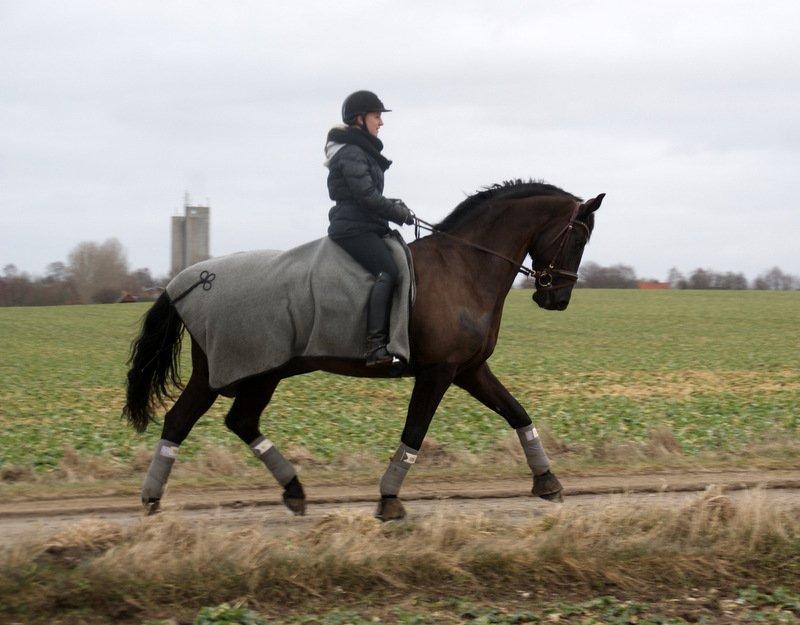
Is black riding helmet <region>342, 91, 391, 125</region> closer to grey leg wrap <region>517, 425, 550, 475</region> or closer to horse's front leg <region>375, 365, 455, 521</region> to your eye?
horse's front leg <region>375, 365, 455, 521</region>

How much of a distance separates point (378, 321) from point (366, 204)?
0.83 metres

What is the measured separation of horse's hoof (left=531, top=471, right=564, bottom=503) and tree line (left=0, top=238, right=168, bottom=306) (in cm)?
5598

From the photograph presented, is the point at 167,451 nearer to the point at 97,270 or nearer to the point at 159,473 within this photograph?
the point at 159,473

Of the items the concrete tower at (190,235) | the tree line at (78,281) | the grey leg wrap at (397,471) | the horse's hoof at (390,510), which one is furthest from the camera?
the tree line at (78,281)

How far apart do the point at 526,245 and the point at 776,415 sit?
30.4 feet

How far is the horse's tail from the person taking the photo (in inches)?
312

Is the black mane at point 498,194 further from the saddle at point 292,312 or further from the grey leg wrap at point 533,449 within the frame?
the grey leg wrap at point 533,449

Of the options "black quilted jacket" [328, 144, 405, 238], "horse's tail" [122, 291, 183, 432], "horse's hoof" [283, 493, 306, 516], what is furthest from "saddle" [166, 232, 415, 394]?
"horse's hoof" [283, 493, 306, 516]

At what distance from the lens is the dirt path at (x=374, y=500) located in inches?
293

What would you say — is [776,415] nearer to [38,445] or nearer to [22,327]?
[38,445]

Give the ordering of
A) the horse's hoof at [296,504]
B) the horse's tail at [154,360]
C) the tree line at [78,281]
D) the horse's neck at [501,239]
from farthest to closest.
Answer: the tree line at [78,281], the horse's tail at [154,360], the horse's neck at [501,239], the horse's hoof at [296,504]

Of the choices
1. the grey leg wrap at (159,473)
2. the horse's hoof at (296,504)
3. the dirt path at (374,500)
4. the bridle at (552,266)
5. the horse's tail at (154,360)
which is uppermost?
the bridle at (552,266)

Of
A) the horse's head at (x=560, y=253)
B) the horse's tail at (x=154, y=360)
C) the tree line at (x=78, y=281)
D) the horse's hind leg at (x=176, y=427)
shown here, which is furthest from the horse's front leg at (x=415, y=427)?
the tree line at (x=78, y=281)

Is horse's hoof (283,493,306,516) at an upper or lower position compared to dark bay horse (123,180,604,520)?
lower
